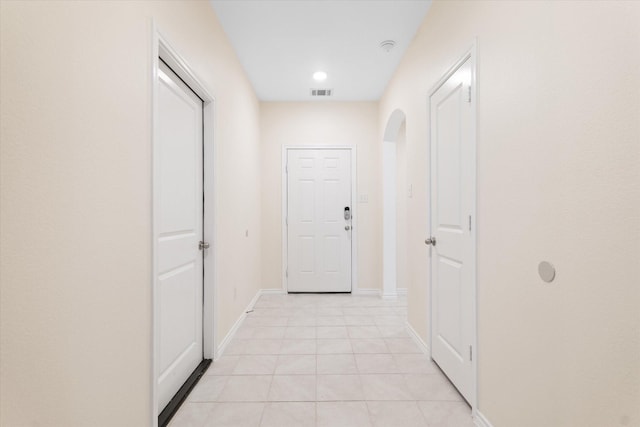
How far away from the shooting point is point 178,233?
1.98 metres

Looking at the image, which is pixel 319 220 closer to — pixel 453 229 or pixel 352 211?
pixel 352 211

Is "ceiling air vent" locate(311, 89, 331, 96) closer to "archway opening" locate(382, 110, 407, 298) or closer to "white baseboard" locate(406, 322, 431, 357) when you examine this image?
"archway opening" locate(382, 110, 407, 298)

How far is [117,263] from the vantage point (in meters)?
1.25

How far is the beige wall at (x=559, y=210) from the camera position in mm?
903

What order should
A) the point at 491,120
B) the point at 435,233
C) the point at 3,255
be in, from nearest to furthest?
1. the point at 3,255
2. the point at 491,120
3. the point at 435,233

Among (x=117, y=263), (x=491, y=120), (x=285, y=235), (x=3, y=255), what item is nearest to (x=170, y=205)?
(x=117, y=263)

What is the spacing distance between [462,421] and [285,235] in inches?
123

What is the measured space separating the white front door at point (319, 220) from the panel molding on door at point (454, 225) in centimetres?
208

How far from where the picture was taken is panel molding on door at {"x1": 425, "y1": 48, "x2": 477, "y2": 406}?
5.90 feet

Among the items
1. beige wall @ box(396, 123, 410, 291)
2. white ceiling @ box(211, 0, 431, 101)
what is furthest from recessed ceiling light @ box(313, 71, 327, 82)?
beige wall @ box(396, 123, 410, 291)

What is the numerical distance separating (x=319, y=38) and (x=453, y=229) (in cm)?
206

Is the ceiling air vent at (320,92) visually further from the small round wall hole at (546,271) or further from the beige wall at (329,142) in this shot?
the small round wall hole at (546,271)

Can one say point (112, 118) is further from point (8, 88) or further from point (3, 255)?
point (3, 255)

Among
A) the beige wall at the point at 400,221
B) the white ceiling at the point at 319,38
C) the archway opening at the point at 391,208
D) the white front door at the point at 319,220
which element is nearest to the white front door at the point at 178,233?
the white ceiling at the point at 319,38
